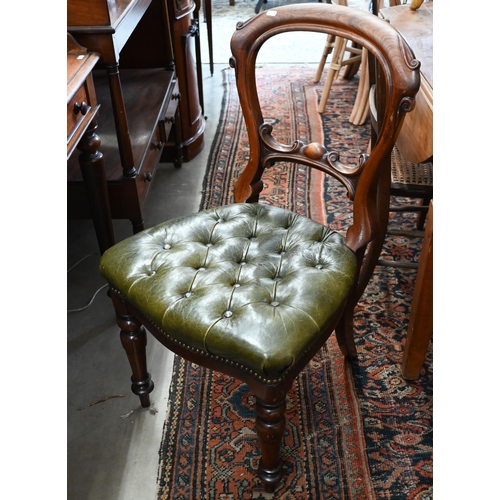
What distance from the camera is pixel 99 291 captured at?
7.04ft

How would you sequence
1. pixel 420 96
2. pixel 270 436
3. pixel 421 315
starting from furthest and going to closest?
pixel 420 96
pixel 421 315
pixel 270 436

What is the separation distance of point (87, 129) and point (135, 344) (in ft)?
2.10

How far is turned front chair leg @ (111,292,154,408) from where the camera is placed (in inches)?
57.4

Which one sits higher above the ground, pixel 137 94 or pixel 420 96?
pixel 420 96

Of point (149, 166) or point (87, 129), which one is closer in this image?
point (87, 129)

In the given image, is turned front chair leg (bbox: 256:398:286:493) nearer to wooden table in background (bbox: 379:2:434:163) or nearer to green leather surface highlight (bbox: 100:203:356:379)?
green leather surface highlight (bbox: 100:203:356:379)

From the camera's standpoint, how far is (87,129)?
5.38 feet

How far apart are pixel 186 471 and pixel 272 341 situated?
1.94 feet

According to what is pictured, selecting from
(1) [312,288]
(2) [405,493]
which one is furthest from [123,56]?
(2) [405,493]

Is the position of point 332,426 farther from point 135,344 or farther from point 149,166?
point 149,166

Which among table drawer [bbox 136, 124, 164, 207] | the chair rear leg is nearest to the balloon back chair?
the chair rear leg

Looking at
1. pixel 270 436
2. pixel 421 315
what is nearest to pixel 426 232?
pixel 421 315
